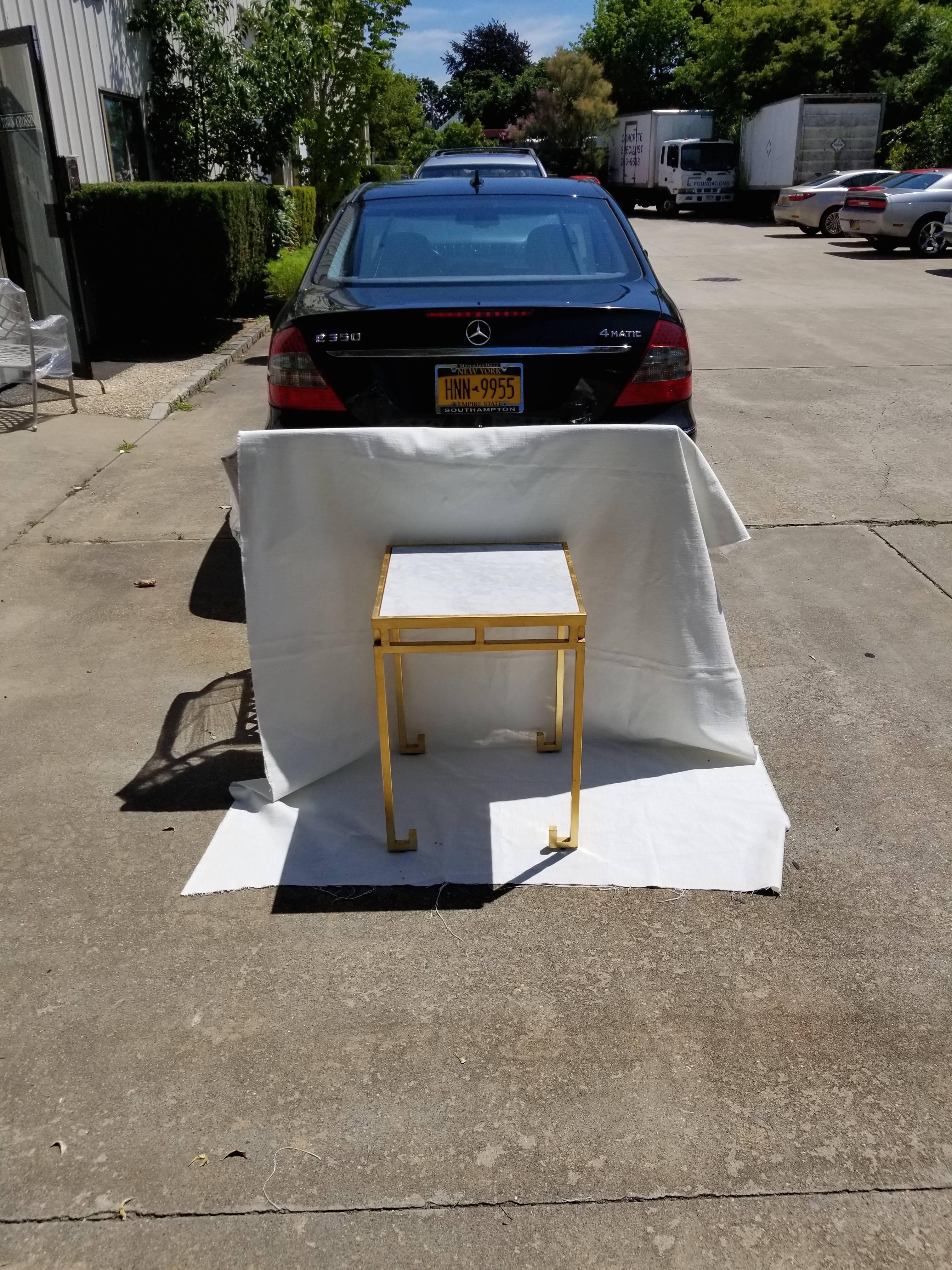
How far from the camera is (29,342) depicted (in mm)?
7555

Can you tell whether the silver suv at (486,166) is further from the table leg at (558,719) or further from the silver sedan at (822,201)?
the silver sedan at (822,201)

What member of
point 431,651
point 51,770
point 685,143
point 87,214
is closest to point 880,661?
point 431,651

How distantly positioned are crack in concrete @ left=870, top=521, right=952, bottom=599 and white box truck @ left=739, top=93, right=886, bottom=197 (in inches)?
1106

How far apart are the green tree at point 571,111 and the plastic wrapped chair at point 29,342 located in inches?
1739

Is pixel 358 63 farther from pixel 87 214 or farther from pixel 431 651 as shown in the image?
pixel 431 651

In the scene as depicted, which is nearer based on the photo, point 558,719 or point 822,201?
point 558,719

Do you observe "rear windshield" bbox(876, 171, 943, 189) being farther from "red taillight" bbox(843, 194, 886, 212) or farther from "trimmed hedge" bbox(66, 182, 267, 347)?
"trimmed hedge" bbox(66, 182, 267, 347)

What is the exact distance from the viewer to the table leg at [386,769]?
2922 mm

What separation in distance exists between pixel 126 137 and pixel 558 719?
10399mm

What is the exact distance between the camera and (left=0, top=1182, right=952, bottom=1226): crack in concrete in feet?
6.83

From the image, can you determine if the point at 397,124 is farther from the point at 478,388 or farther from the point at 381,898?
the point at 381,898

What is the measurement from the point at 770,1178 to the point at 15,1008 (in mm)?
1775

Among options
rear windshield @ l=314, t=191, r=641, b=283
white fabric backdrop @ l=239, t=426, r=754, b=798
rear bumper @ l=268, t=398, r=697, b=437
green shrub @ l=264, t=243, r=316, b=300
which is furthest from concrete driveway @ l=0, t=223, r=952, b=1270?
green shrub @ l=264, t=243, r=316, b=300

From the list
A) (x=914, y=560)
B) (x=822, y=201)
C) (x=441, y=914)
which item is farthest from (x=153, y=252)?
(x=822, y=201)
